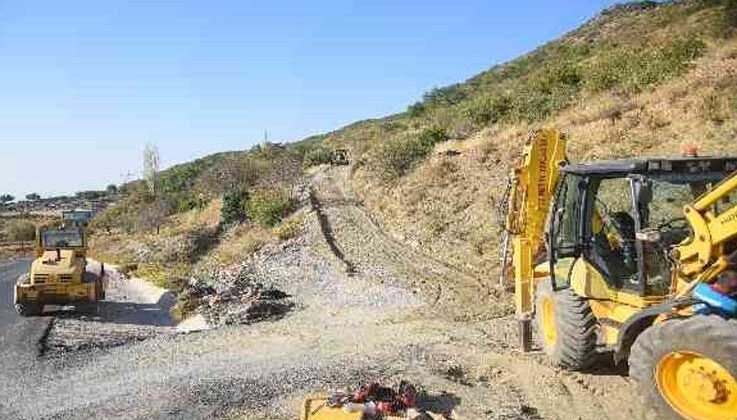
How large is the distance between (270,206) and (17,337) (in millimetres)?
14374

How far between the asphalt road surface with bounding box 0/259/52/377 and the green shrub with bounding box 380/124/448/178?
46.0ft

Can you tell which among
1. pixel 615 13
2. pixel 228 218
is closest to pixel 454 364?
pixel 228 218

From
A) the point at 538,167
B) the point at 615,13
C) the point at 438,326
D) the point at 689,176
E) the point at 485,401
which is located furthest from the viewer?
the point at 615,13

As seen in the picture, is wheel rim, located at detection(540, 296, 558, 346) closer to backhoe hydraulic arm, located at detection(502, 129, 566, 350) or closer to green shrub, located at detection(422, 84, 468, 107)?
backhoe hydraulic arm, located at detection(502, 129, 566, 350)

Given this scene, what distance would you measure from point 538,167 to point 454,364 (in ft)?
9.47

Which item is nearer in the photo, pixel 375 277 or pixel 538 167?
pixel 538 167

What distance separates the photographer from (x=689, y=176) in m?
7.27

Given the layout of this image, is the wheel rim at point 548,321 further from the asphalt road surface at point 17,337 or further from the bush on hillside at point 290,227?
the bush on hillside at point 290,227

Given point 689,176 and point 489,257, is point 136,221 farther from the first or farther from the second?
point 689,176

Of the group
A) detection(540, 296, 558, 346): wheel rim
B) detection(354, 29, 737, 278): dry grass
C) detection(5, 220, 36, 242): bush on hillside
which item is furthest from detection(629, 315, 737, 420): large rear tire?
detection(5, 220, 36, 242): bush on hillside

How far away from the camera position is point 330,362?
10320 millimetres

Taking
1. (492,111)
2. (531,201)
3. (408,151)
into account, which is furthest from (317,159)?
(531,201)

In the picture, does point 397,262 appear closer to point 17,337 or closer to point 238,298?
point 238,298

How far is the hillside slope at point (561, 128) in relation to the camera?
1847 centimetres
